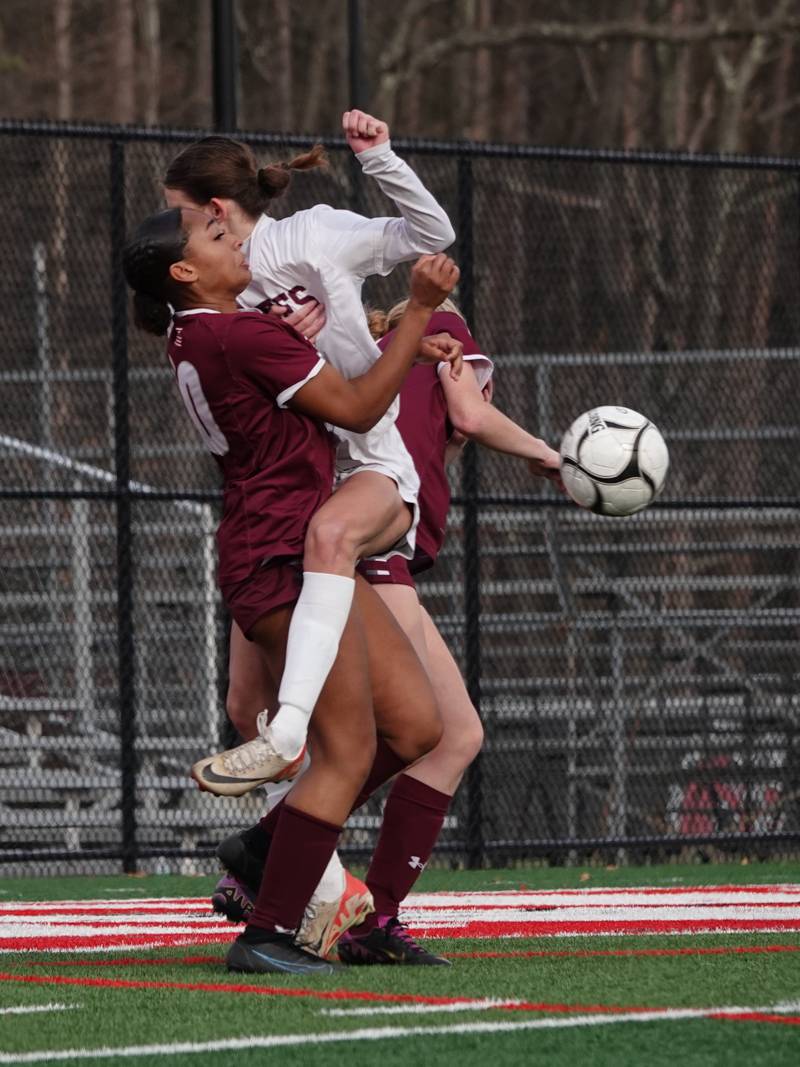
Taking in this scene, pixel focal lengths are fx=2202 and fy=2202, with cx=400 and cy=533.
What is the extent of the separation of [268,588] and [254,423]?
1.30 feet

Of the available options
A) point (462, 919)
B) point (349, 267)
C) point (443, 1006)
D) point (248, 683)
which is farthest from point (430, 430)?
point (443, 1006)

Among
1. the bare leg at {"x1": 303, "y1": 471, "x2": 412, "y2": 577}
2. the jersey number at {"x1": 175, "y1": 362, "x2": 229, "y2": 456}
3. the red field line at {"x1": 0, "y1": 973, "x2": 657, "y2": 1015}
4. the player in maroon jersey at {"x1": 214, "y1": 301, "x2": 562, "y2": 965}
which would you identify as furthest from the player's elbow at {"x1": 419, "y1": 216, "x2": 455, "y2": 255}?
the red field line at {"x1": 0, "y1": 973, "x2": 657, "y2": 1015}

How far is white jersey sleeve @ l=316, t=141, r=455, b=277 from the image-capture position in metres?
5.46

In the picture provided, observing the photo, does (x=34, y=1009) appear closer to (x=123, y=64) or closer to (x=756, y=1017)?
(x=756, y=1017)

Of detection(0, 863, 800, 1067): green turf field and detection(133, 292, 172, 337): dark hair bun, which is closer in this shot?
detection(0, 863, 800, 1067): green turf field

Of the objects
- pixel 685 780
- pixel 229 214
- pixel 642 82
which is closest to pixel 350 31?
pixel 685 780

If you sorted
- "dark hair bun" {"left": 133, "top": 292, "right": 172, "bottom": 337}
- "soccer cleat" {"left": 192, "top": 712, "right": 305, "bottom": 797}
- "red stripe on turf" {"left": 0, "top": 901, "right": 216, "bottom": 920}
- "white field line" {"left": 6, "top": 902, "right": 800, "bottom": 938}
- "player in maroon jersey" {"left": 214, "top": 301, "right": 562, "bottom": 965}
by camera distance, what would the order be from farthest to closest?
"red stripe on turf" {"left": 0, "top": 901, "right": 216, "bottom": 920} < "white field line" {"left": 6, "top": 902, "right": 800, "bottom": 938} < "player in maroon jersey" {"left": 214, "top": 301, "right": 562, "bottom": 965} < "dark hair bun" {"left": 133, "top": 292, "right": 172, "bottom": 337} < "soccer cleat" {"left": 192, "top": 712, "right": 305, "bottom": 797}

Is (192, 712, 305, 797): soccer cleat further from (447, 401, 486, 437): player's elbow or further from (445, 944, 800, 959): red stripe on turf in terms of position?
(447, 401, 486, 437): player's elbow

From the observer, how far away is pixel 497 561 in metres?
12.8

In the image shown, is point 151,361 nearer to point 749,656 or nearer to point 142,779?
point 142,779

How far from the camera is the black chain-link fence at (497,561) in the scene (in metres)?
10.7

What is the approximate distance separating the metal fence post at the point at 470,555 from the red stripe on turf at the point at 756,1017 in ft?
19.6

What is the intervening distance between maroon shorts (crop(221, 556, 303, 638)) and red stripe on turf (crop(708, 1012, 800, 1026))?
150cm

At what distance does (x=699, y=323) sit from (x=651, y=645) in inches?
174
